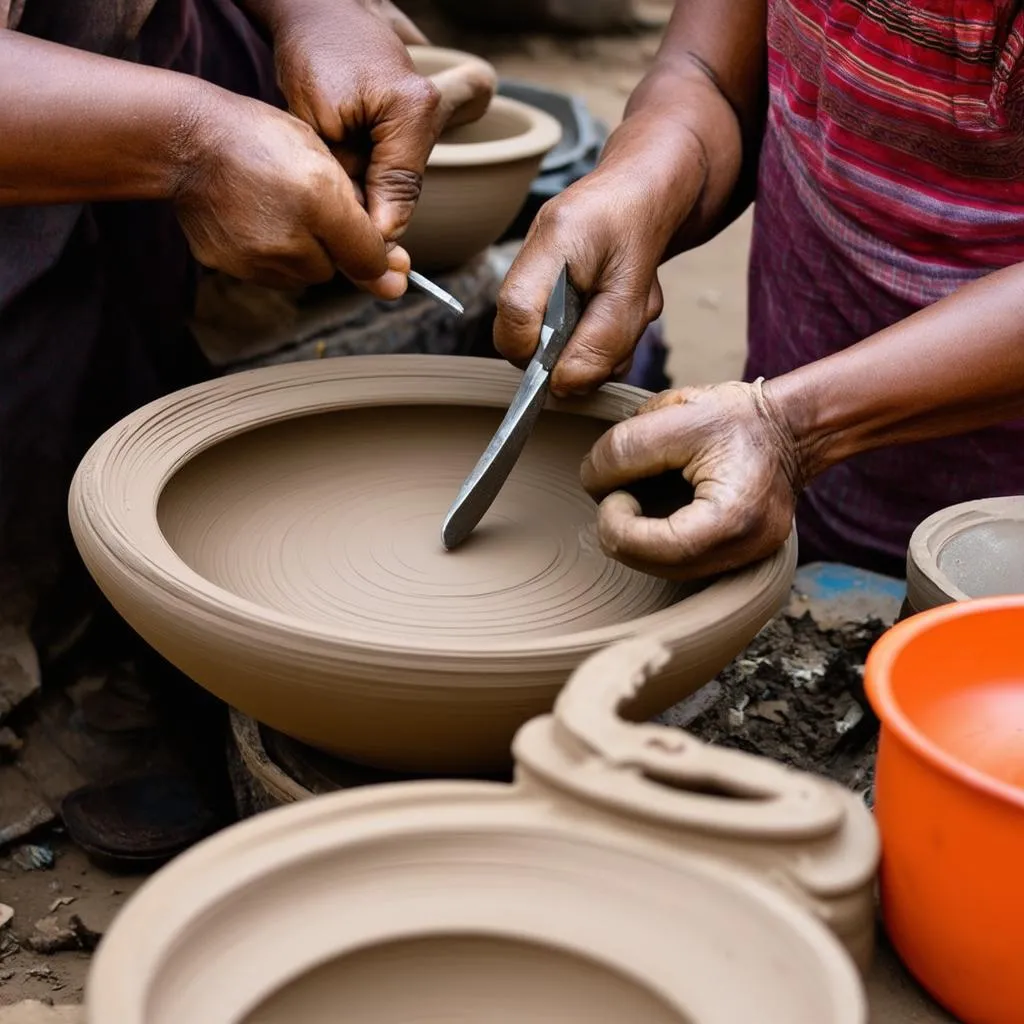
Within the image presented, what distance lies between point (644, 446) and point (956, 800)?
24.5 inches

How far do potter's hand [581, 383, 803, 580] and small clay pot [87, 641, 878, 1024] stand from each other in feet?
1.40

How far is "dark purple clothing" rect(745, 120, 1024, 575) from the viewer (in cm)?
255

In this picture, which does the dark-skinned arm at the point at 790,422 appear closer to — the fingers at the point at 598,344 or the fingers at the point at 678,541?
the fingers at the point at 678,541

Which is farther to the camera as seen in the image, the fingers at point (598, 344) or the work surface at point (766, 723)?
the work surface at point (766, 723)

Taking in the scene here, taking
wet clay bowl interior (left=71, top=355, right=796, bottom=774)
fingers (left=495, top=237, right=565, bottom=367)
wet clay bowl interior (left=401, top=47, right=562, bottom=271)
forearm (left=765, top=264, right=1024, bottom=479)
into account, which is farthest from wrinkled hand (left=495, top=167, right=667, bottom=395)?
wet clay bowl interior (left=401, top=47, right=562, bottom=271)

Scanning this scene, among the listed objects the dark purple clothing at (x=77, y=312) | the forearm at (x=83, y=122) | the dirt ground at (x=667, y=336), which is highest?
the forearm at (x=83, y=122)

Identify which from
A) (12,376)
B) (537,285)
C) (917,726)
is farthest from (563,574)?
(12,376)

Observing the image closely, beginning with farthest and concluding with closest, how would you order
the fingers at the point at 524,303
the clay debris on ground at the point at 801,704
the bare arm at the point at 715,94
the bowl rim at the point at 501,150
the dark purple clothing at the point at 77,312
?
the bowl rim at the point at 501,150
the bare arm at the point at 715,94
the dark purple clothing at the point at 77,312
the clay debris on ground at the point at 801,704
the fingers at the point at 524,303

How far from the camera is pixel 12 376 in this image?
2.38 metres

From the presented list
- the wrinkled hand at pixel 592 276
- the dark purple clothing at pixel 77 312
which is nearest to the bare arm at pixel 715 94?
the wrinkled hand at pixel 592 276

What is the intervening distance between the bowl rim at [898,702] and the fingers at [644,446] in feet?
1.26

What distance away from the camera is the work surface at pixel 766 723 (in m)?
2.12

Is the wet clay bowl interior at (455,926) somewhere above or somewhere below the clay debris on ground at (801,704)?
above

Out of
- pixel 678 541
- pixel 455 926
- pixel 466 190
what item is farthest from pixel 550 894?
pixel 466 190
